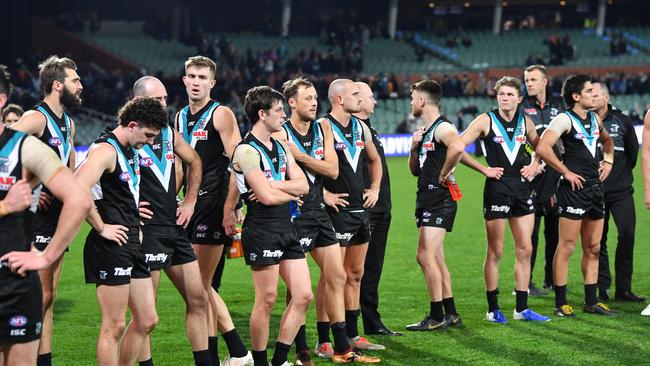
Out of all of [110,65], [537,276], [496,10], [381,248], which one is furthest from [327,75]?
[381,248]

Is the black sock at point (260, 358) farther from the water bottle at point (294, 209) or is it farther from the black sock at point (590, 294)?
the black sock at point (590, 294)

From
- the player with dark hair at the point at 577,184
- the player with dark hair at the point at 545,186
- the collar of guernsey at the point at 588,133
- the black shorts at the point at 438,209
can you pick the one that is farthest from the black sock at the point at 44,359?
the player with dark hair at the point at 545,186

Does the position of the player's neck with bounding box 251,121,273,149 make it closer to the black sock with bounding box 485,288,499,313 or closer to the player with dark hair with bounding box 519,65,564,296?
the black sock with bounding box 485,288,499,313

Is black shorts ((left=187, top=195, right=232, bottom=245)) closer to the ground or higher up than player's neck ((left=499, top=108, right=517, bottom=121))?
closer to the ground

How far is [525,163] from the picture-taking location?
10.4 meters

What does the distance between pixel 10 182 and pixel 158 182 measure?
6.75 feet

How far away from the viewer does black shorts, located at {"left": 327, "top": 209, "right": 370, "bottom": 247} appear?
8.93m

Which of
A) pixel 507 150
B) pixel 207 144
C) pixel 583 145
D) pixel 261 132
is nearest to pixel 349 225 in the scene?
pixel 207 144

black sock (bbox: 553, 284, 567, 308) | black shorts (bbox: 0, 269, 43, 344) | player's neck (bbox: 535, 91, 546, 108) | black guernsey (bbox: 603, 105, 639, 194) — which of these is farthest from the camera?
player's neck (bbox: 535, 91, 546, 108)

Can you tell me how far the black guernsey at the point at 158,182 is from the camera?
295 inches

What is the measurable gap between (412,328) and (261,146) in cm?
318

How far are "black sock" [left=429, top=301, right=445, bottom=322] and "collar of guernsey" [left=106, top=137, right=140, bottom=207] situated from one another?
380 cm

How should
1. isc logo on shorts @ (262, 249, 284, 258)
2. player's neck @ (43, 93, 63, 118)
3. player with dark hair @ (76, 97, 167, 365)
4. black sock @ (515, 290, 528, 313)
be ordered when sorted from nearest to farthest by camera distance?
1. player with dark hair @ (76, 97, 167, 365)
2. isc logo on shorts @ (262, 249, 284, 258)
3. player's neck @ (43, 93, 63, 118)
4. black sock @ (515, 290, 528, 313)

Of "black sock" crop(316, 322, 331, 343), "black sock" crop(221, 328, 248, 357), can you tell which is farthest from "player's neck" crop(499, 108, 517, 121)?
"black sock" crop(221, 328, 248, 357)
